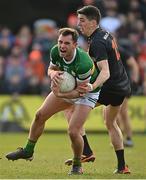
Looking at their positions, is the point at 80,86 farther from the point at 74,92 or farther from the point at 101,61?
the point at 101,61

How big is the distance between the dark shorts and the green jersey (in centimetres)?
73

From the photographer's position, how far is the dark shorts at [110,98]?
10969mm

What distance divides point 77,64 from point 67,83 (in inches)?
11.2

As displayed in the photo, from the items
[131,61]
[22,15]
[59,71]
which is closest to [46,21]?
[22,15]

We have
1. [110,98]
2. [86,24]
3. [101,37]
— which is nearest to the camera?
[101,37]

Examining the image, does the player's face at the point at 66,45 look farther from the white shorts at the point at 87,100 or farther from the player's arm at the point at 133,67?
the player's arm at the point at 133,67

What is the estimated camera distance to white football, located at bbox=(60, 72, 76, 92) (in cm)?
1002

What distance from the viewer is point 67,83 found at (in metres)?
10.0

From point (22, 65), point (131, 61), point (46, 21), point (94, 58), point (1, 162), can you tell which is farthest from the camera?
point (46, 21)

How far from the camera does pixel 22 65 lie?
2075 cm

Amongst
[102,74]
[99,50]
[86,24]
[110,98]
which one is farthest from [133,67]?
[102,74]

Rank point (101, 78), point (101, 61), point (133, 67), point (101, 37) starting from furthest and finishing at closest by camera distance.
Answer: point (133, 67), point (101, 37), point (101, 61), point (101, 78)

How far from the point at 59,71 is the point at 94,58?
633 millimetres

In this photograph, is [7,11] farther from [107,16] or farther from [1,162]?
[1,162]
